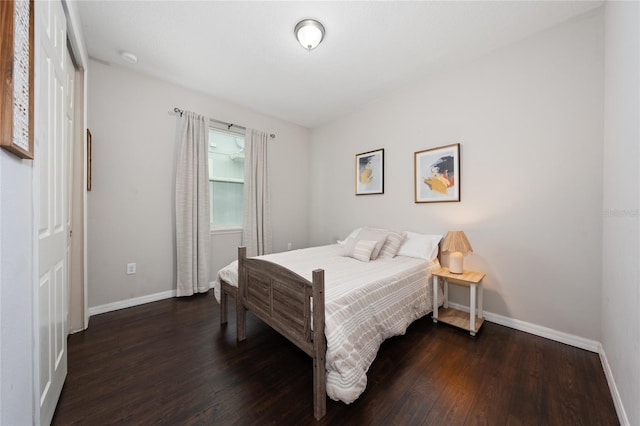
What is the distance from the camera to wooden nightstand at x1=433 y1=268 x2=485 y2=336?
215 cm

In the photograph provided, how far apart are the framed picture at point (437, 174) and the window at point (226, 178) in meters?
2.61

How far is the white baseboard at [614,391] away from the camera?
1.26m

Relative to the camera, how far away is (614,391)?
1440mm

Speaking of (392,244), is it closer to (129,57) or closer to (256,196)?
(256,196)

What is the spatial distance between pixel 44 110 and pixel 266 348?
202 cm

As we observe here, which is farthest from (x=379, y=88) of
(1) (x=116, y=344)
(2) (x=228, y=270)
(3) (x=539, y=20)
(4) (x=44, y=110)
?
(1) (x=116, y=344)

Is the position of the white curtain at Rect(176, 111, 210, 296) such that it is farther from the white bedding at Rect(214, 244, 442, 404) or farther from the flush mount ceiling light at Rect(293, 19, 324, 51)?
the flush mount ceiling light at Rect(293, 19, 324, 51)

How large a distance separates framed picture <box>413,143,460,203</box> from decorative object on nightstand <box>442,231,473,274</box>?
20.2 inches

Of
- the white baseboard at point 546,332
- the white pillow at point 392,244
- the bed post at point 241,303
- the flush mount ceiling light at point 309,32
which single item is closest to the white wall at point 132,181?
the bed post at point 241,303

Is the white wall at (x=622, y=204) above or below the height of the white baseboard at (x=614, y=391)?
above

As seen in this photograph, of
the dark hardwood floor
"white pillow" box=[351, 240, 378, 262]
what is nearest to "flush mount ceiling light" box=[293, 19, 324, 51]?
"white pillow" box=[351, 240, 378, 262]

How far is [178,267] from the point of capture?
3016 mm

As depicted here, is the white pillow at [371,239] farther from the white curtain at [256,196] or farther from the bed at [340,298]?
the white curtain at [256,196]

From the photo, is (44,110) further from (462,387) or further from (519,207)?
(519,207)
